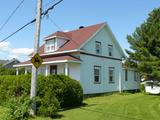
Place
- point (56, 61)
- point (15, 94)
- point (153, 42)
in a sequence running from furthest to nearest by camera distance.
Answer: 1. point (153, 42)
2. point (56, 61)
3. point (15, 94)

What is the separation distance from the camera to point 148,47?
30.4 meters

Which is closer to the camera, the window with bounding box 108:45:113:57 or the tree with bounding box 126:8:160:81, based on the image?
the tree with bounding box 126:8:160:81

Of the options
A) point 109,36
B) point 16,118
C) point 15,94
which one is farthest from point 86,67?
point 16,118

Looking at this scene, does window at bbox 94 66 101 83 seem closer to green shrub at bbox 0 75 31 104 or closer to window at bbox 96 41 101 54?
window at bbox 96 41 101 54

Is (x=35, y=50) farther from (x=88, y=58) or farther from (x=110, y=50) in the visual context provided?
(x=110, y=50)

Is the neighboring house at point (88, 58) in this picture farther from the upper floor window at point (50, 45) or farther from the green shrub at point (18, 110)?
the green shrub at point (18, 110)

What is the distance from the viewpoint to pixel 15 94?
17.2 metres

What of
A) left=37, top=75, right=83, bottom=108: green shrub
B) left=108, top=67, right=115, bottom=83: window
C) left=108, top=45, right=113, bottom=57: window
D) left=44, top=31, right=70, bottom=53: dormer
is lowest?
left=37, top=75, right=83, bottom=108: green shrub

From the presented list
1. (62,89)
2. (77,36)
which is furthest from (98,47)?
(62,89)

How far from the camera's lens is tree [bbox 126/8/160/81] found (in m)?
28.8

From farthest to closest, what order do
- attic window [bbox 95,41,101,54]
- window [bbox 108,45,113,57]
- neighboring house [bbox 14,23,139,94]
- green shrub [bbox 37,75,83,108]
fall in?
window [bbox 108,45,113,57]
attic window [bbox 95,41,101,54]
neighboring house [bbox 14,23,139,94]
green shrub [bbox 37,75,83,108]

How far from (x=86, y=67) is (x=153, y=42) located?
8133mm

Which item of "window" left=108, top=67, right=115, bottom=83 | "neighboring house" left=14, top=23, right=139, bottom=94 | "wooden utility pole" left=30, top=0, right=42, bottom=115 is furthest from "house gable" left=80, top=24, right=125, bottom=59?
"wooden utility pole" left=30, top=0, right=42, bottom=115

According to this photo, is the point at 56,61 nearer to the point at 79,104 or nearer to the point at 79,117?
the point at 79,104
